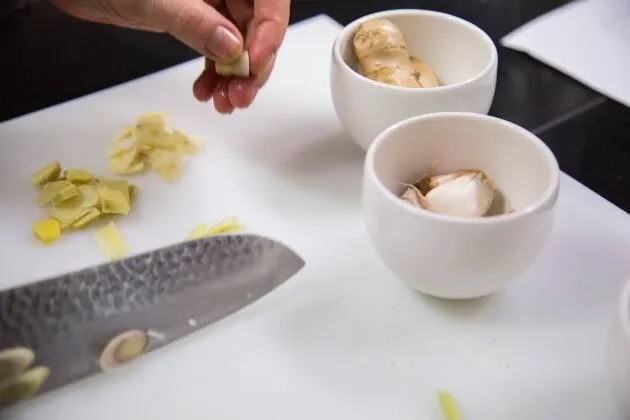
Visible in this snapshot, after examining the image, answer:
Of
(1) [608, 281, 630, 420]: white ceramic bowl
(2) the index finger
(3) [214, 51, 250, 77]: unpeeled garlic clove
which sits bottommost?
(1) [608, 281, 630, 420]: white ceramic bowl

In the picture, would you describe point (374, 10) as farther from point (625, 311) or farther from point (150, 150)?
point (625, 311)

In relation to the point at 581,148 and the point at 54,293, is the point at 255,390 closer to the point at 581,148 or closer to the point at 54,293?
the point at 54,293

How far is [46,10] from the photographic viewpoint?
2.83 feet

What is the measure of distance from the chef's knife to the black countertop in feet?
0.92

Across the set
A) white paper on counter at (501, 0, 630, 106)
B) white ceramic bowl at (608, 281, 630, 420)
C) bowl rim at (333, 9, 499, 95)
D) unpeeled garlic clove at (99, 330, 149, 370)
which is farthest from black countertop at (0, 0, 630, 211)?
unpeeled garlic clove at (99, 330, 149, 370)

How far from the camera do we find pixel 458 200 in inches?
18.9

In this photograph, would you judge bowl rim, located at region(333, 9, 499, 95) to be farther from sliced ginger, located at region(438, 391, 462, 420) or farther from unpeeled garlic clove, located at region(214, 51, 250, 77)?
sliced ginger, located at region(438, 391, 462, 420)

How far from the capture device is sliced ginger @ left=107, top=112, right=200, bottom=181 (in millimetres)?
608

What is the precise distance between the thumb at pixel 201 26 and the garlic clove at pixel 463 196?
0.19 meters

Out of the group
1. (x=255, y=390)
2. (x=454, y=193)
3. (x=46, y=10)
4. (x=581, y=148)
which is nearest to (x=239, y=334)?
(x=255, y=390)

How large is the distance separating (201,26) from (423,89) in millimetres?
167

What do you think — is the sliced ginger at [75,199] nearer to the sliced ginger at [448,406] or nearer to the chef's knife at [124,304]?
the chef's knife at [124,304]

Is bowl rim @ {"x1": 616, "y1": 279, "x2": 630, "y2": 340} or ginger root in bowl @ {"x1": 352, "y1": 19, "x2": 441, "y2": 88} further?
ginger root in bowl @ {"x1": 352, "y1": 19, "x2": 441, "y2": 88}

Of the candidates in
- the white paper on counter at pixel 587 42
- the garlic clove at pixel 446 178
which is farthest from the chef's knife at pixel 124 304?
the white paper on counter at pixel 587 42
